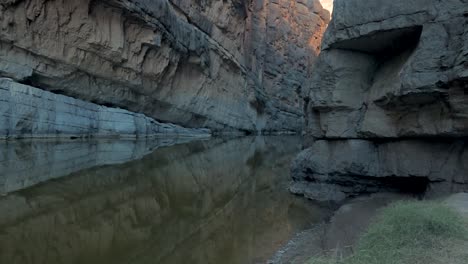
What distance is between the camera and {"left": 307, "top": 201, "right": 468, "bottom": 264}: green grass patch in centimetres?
360

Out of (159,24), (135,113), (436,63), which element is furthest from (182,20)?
(436,63)

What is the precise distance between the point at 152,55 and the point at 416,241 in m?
23.0

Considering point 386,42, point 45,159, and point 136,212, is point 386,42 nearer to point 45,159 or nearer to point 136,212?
point 136,212

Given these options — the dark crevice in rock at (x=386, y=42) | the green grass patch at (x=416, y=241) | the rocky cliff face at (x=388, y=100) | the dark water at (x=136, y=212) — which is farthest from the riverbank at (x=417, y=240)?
the dark crevice in rock at (x=386, y=42)

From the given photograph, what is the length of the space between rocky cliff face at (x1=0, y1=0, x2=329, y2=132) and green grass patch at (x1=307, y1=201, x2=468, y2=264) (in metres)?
17.6

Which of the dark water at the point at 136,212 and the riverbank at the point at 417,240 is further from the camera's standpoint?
the dark water at the point at 136,212

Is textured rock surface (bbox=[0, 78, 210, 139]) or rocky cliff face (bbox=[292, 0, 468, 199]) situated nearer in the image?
rocky cliff face (bbox=[292, 0, 468, 199])

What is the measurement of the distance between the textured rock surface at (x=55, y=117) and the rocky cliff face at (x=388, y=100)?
11.9 metres

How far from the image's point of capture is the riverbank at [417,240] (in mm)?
3611

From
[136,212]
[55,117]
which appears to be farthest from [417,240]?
[55,117]

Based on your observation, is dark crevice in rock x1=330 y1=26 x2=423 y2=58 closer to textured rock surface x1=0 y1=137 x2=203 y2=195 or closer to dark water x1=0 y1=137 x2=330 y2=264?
dark water x1=0 y1=137 x2=330 y2=264

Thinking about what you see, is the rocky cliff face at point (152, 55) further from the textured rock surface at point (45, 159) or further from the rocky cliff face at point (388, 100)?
the rocky cliff face at point (388, 100)

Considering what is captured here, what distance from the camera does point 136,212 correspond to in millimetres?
Result: 7109

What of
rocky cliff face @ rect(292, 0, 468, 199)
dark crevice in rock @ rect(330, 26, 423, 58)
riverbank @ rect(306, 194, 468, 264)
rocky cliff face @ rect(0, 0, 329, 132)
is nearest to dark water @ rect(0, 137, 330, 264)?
rocky cliff face @ rect(292, 0, 468, 199)
